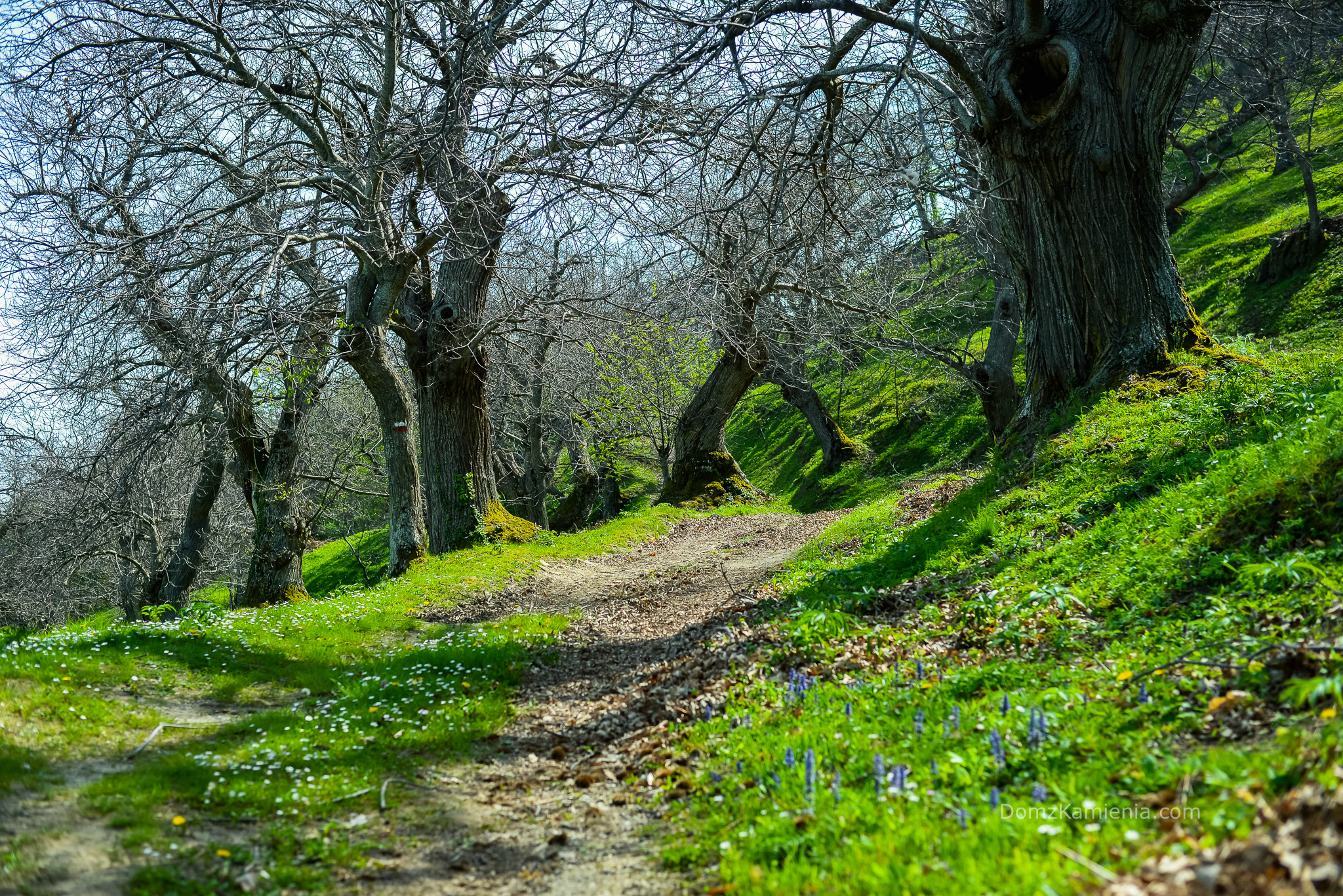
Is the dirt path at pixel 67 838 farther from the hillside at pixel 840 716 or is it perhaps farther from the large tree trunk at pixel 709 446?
the large tree trunk at pixel 709 446

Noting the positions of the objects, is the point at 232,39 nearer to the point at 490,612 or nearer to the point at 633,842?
the point at 490,612

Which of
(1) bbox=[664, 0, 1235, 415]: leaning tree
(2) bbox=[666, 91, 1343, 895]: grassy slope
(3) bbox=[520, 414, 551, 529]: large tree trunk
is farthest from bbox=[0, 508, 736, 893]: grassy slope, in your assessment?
(3) bbox=[520, 414, 551, 529]: large tree trunk

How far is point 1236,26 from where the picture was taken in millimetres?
10664

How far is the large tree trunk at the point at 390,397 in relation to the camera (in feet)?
43.0

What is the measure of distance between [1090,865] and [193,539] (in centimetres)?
2042

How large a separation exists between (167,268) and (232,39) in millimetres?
3389

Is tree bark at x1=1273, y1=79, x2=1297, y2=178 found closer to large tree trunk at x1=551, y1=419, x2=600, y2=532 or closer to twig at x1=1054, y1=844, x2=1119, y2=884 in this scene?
twig at x1=1054, y1=844, x2=1119, y2=884

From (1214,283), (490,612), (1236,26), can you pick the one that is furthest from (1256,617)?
(1214,283)

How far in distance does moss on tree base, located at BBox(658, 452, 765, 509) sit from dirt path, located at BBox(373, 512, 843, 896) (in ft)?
35.7

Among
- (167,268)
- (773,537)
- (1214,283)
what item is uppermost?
(167,268)

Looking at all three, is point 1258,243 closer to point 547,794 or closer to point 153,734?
point 547,794

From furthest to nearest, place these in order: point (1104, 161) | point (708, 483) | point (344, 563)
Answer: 1. point (344, 563)
2. point (708, 483)
3. point (1104, 161)

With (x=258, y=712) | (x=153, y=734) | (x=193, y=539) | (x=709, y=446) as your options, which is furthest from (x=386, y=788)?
(x=709, y=446)

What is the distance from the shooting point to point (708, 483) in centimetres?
2252
